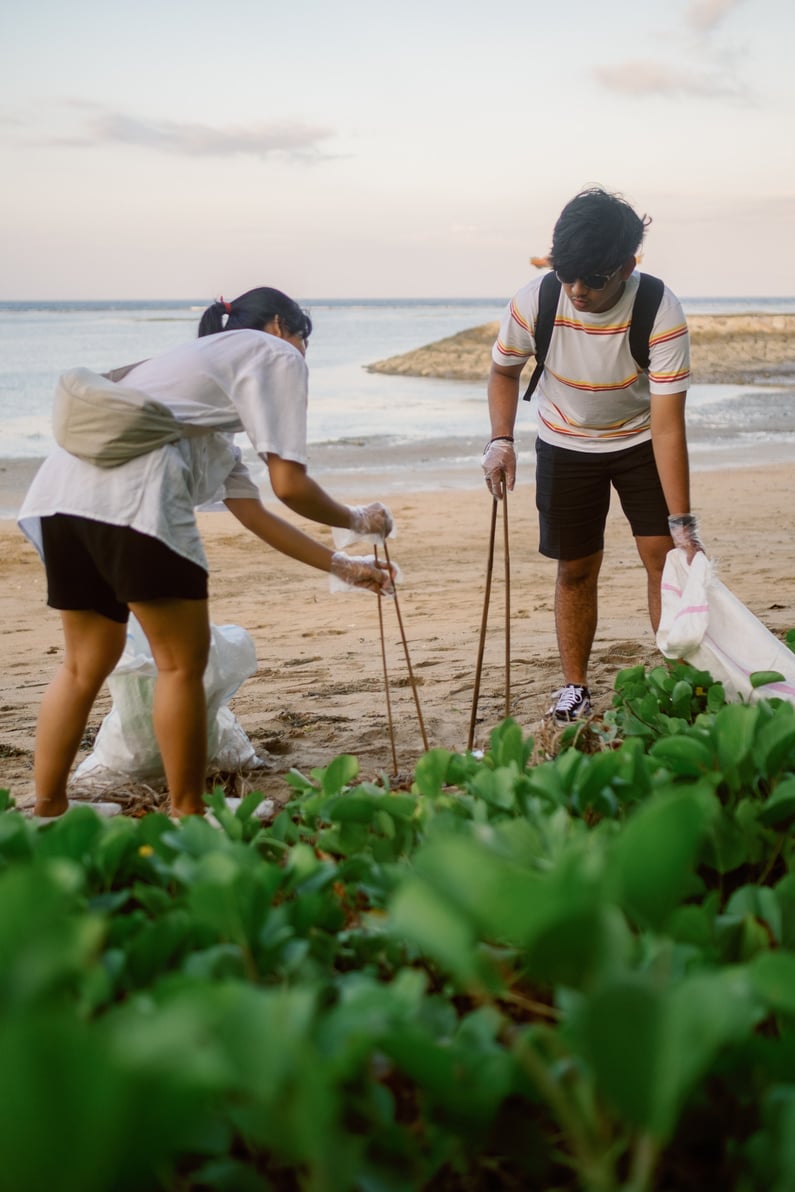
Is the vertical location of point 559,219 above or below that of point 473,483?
above

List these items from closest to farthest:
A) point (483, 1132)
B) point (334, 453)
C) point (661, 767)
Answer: point (483, 1132) < point (661, 767) < point (334, 453)

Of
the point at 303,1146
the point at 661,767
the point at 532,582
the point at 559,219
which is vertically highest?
the point at 559,219

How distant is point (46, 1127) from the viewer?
2.02ft

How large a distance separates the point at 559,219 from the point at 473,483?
32.4 feet

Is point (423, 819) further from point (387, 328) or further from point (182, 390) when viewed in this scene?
point (387, 328)

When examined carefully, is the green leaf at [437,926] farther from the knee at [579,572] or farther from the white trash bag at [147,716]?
the knee at [579,572]

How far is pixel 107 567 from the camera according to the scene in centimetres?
309

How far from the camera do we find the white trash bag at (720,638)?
355cm

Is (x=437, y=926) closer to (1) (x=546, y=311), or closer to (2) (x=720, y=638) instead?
(2) (x=720, y=638)

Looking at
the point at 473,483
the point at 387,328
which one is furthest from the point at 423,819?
the point at 387,328

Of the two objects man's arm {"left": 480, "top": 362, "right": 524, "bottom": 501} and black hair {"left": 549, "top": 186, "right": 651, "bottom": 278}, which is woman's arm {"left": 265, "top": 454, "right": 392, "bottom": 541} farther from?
black hair {"left": 549, "top": 186, "right": 651, "bottom": 278}

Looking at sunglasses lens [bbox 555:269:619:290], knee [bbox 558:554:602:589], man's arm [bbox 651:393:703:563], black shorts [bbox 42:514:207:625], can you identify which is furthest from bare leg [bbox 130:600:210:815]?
knee [bbox 558:554:602:589]

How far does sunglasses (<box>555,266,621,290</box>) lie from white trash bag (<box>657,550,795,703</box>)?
1.04 m

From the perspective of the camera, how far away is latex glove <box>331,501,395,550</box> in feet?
11.5
